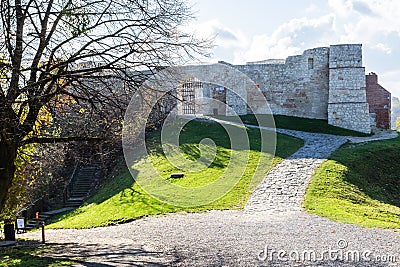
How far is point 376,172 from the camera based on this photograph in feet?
52.7

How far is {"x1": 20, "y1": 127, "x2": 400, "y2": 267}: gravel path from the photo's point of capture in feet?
22.7

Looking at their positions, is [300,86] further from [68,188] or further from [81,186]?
[68,188]

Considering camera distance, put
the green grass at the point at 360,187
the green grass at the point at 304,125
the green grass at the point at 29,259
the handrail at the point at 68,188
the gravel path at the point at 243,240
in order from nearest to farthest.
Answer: the gravel path at the point at 243,240, the green grass at the point at 29,259, the green grass at the point at 360,187, the handrail at the point at 68,188, the green grass at the point at 304,125

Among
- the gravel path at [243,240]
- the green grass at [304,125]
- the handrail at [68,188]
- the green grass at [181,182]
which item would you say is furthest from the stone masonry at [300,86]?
the gravel path at [243,240]

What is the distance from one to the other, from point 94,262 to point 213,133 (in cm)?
1434

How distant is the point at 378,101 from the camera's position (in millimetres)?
26891

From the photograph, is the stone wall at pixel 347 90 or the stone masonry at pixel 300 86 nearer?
the stone wall at pixel 347 90

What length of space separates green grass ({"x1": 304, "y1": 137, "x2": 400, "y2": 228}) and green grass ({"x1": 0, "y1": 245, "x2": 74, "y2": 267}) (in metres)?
5.96

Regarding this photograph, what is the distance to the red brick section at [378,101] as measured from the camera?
26.7m

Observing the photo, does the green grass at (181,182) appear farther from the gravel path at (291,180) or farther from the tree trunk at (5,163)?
the tree trunk at (5,163)

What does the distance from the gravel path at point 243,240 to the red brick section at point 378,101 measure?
14.8m

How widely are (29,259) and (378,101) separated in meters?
23.5

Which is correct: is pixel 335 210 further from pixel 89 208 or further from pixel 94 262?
pixel 89 208

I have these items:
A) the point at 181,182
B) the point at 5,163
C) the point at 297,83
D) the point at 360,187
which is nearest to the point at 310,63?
the point at 297,83
